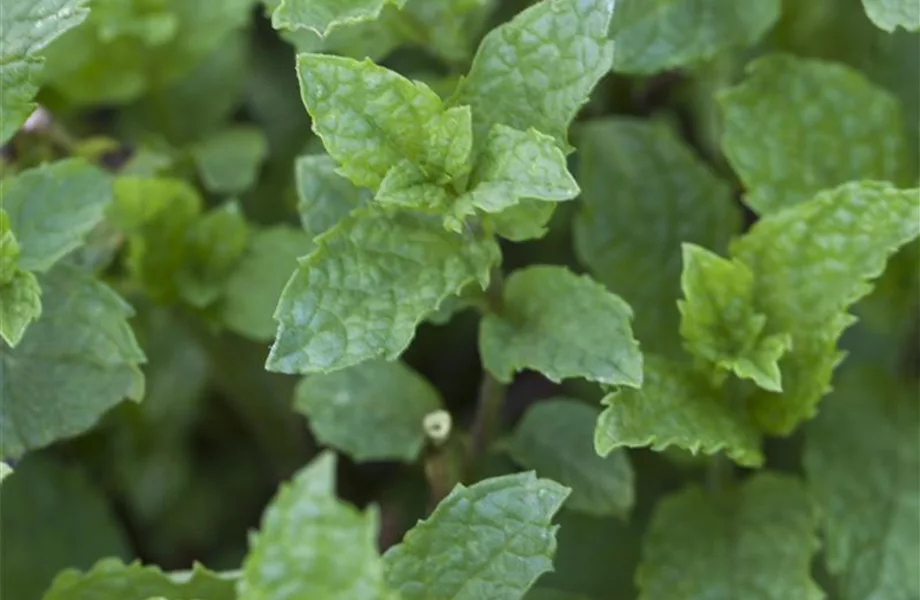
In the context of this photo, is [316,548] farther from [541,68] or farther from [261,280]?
[261,280]

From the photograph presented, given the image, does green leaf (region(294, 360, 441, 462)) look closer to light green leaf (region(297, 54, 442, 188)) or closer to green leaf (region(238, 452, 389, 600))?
light green leaf (region(297, 54, 442, 188))

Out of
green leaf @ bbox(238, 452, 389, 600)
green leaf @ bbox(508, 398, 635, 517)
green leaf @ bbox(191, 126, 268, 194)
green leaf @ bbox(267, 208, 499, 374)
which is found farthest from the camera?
green leaf @ bbox(191, 126, 268, 194)

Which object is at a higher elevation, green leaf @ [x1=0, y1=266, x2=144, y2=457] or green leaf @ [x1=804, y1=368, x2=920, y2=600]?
green leaf @ [x1=0, y1=266, x2=144, y2=457]

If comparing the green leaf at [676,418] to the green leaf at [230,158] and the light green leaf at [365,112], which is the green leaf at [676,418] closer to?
the light green leaf at [365,112]

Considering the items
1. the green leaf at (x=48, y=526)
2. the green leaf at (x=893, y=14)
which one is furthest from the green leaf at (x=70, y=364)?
the green leaf at (x=893, y=14)

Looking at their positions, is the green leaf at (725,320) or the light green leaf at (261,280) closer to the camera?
the green leaf at (725,320)

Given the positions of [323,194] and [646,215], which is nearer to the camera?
[323,194]

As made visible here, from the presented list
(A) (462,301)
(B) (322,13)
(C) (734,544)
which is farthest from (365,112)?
(C) (734,544)

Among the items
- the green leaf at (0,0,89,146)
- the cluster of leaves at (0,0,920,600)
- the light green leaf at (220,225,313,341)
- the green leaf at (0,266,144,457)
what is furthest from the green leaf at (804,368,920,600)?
the green leaf at (0,0,89,146)
